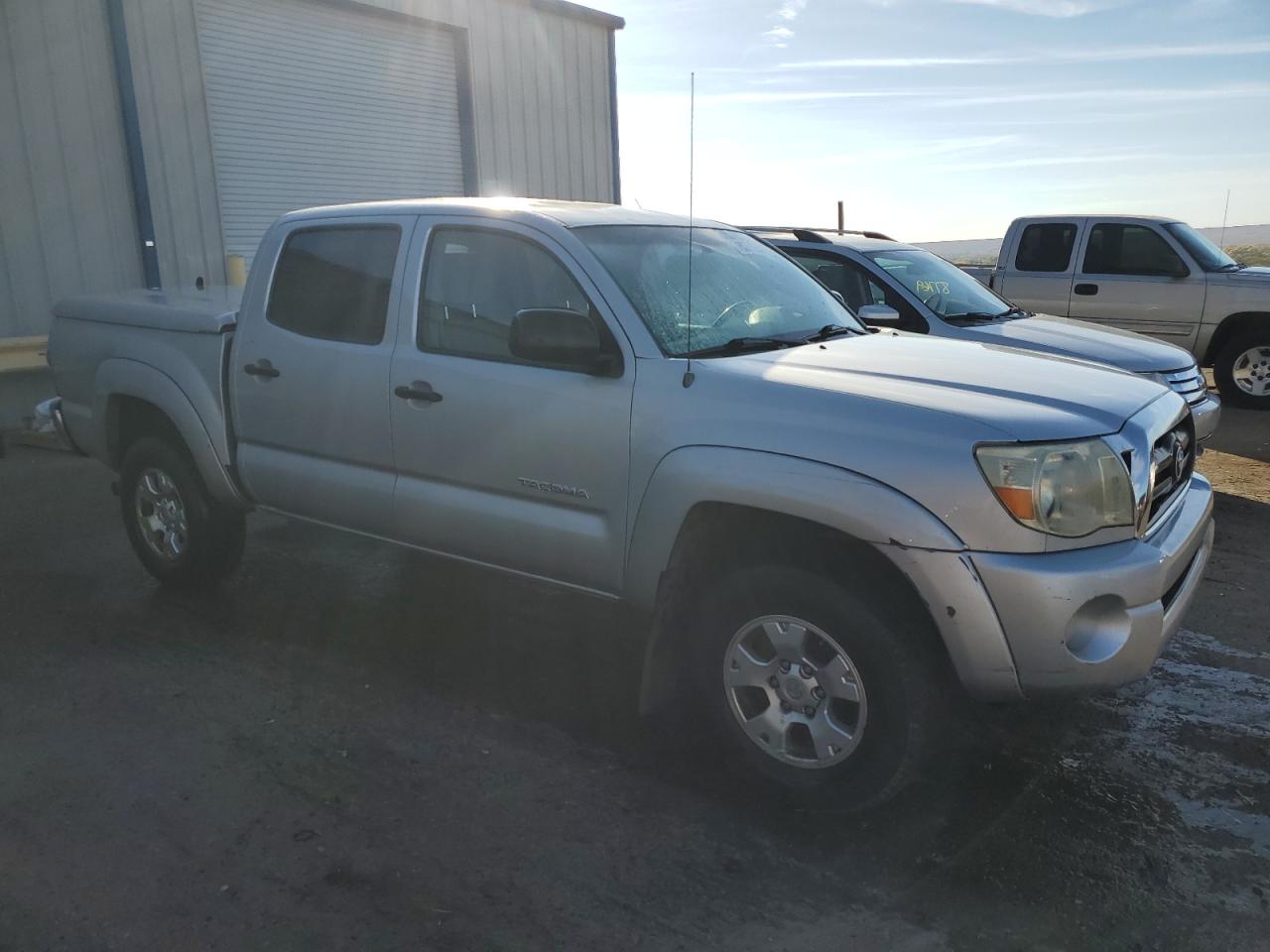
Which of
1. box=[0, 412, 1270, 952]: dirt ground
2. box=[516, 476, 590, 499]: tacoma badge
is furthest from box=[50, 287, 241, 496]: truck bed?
box=[516, 476, 590, 499]: tacoma badge

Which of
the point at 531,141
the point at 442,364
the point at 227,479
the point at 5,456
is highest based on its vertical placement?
the point at 531,141

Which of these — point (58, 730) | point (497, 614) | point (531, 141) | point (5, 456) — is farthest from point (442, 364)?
point (531, 141)

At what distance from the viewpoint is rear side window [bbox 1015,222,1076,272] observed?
10289 mm

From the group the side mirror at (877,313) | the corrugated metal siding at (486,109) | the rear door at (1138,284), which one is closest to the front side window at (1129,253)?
the rear door at (1138,284)

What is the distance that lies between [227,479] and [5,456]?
231 inches

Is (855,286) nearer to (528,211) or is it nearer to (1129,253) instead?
(528,211)

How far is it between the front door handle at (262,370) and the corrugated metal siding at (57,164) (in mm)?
6454

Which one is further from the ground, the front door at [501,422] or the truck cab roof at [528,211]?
the truck cab roof at [528,211]

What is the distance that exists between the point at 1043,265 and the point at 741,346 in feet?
26.4

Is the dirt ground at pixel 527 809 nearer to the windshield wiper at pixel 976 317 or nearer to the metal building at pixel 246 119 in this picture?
the windshield wiper at pixel 976 317

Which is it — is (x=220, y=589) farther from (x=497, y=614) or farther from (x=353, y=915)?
(x=353, y=915)

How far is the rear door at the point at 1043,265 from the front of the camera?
33.7ft

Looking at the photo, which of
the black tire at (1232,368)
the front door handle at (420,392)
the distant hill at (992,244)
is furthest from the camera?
the distant hill at (992,244)

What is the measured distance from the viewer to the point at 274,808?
3.18 meters
